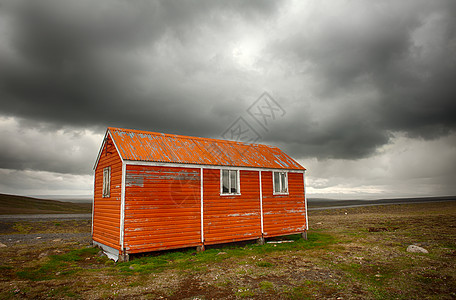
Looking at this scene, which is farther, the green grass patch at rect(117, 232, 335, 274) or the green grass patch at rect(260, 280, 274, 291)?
the green grass patch at rect(117, 232, 335, 274)

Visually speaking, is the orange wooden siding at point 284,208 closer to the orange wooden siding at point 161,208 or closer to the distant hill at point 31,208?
the orange wooden siding at point 161,208

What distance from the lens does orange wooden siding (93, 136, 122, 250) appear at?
564 inches

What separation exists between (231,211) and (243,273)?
586 cm

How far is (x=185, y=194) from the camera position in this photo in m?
15.6

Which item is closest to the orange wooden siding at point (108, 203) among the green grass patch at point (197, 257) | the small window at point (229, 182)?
the green grass patch at point (197, 257)

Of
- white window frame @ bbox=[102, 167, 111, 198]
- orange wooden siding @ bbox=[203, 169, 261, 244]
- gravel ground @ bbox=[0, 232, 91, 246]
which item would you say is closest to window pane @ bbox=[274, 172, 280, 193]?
orange wooden siding @ bbox=[203, 169, 261, 244]

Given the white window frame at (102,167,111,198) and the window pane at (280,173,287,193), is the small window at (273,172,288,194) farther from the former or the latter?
the white window frame at (102,167,111,198)

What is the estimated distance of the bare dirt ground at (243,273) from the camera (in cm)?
916

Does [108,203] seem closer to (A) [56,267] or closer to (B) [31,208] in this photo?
(A) [56,267]

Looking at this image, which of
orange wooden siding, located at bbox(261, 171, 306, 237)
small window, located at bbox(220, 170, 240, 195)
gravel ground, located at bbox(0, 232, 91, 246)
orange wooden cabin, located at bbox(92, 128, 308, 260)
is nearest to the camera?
orange wooden cabin, located at bbox(92, 128, 308, 260)

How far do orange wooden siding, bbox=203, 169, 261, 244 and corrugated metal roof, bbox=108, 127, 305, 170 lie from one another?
1.07 metres

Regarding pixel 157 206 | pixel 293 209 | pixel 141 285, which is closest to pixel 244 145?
pixel 293 209

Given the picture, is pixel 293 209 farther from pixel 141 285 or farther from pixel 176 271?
pixel 141 285

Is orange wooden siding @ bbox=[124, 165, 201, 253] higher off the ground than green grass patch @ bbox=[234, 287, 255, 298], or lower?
higher
